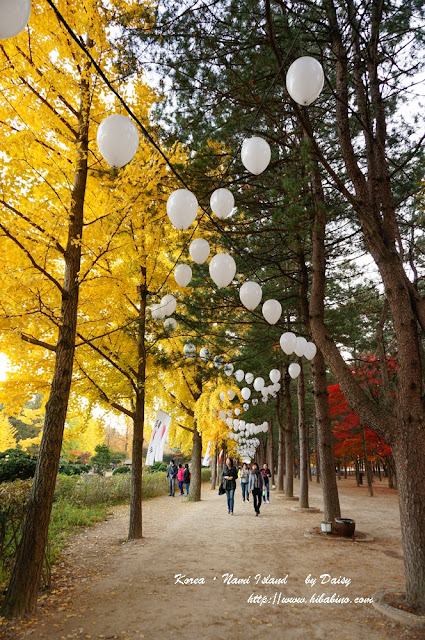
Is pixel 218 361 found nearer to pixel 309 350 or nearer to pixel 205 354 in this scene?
pixel 205 354

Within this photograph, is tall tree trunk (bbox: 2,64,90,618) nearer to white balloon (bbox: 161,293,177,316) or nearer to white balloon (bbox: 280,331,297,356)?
white balloon (bbox: 161,293,177,316)

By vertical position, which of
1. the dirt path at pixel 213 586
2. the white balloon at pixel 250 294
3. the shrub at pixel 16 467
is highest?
the white balloon at pixel 250 294

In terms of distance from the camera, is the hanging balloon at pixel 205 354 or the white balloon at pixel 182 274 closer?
the white balloon at pixel 182 274

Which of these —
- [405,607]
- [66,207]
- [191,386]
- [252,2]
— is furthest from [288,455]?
[252,2]

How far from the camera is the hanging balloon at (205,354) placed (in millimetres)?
9822

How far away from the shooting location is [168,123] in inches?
230

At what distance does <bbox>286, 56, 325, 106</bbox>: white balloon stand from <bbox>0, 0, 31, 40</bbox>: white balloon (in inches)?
77.0

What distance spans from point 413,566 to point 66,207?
615cm

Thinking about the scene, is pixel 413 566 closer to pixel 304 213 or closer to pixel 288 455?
pixel 304 213

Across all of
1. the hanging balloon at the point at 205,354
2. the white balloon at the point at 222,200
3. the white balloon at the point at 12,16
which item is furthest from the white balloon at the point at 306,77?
the hanging balloon at the point at 205,354

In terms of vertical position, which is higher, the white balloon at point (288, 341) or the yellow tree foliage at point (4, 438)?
the white balloon at point (288, 341)

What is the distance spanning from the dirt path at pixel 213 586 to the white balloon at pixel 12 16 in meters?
4.87

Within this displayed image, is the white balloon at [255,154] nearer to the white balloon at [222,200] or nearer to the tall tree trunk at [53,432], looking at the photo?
the white balloon at [222,200]

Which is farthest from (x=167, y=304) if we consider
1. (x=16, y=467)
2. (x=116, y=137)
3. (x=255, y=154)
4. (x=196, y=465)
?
(x=196, y=465)
